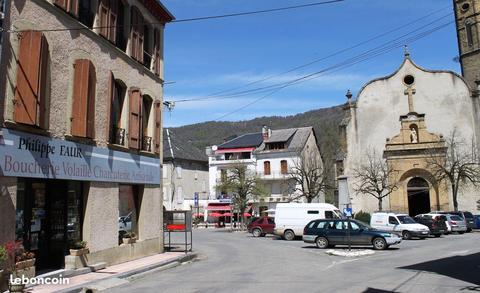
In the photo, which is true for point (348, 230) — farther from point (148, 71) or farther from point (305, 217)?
→ point (148, 71)

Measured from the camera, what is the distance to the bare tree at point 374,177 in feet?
137

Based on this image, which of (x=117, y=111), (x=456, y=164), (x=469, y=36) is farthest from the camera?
A: (x=469, y=36)

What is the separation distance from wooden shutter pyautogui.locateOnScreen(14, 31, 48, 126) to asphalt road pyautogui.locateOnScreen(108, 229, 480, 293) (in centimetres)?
488

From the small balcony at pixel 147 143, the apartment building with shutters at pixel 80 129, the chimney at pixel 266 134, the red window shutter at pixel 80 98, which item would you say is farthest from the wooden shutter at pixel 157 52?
the chimney at pixel 266 134

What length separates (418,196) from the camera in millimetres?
44156

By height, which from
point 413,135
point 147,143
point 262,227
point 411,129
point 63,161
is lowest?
point 262,227

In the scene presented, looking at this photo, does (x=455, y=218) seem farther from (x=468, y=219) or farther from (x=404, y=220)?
(x=404, y=220)

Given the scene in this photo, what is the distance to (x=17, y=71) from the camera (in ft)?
36.8

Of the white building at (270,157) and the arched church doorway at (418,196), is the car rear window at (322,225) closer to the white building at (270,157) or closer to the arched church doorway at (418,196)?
the arched church doorway at (418,196)

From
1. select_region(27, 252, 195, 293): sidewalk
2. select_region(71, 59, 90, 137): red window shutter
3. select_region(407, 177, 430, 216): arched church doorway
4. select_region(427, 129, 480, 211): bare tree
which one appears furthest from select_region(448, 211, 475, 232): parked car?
select_region(71, 59, 90, 137): red window shutter

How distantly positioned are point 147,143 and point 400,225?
702 inches

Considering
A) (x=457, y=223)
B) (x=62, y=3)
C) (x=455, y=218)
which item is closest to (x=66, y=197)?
(x=62, y=3)

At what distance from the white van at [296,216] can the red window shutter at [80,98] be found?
64.2 feet

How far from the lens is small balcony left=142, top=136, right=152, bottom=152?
1856 cm
